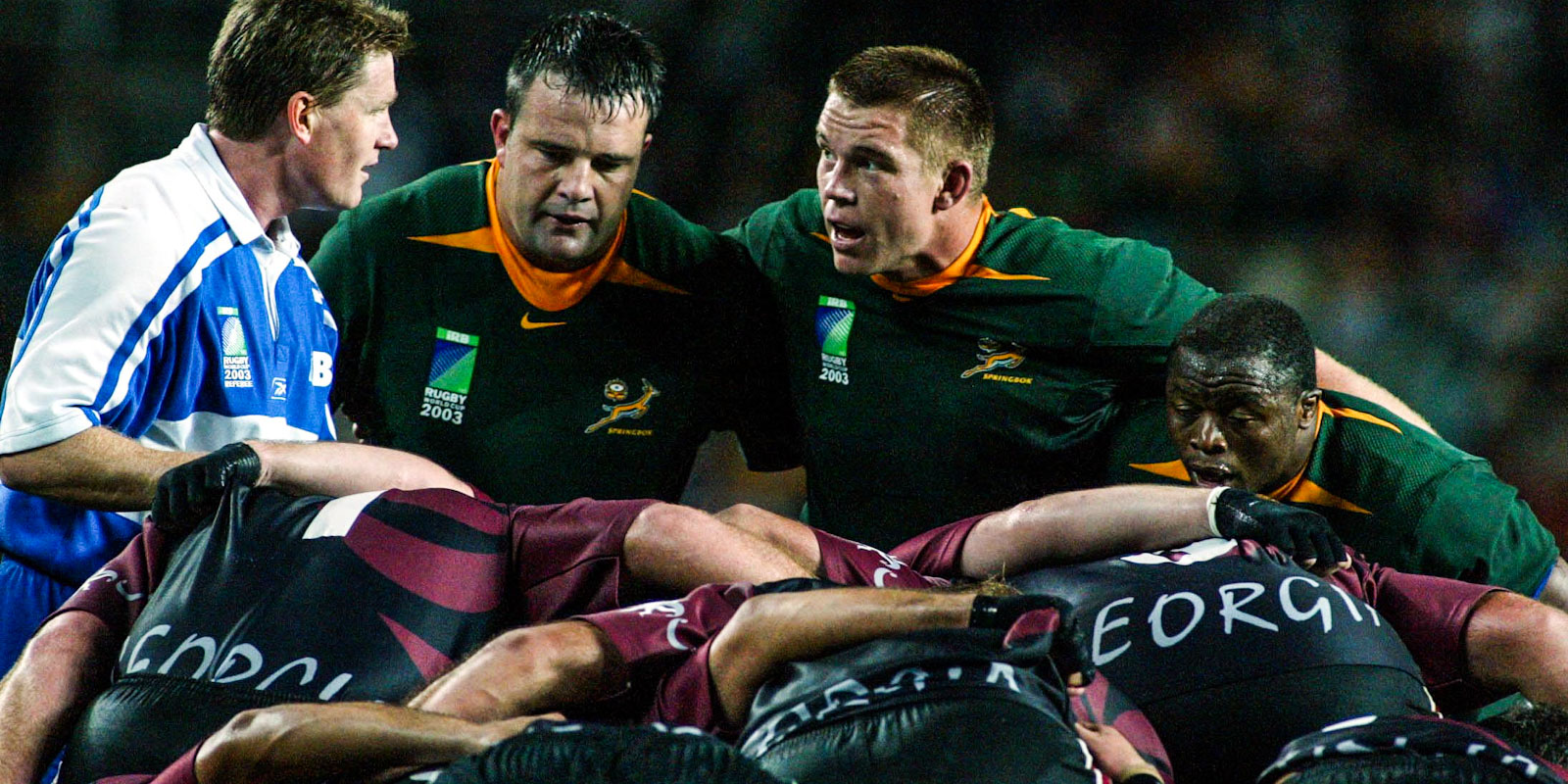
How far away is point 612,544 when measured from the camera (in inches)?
105

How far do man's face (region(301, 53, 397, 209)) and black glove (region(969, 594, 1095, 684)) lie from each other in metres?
1.98

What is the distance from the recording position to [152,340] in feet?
10.0

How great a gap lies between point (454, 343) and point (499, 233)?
0.98 feet

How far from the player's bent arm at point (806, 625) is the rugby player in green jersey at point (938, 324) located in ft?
5.26

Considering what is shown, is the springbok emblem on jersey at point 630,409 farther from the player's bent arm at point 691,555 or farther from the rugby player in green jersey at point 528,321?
the player's bent arm at point 691,555

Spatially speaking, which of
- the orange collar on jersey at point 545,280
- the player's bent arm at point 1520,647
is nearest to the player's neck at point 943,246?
the orange collar on jersey at point 545,280

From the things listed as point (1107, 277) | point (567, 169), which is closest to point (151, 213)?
point (567, 169)

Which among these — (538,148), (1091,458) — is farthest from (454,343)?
(1091,458)

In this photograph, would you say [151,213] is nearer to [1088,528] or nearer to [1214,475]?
[1088,528]

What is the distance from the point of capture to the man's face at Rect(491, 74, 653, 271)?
141 inches

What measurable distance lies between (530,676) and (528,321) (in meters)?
1.68

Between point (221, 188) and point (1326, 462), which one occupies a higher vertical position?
point (221, 188)

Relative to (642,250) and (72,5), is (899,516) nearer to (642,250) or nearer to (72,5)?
(642,250)

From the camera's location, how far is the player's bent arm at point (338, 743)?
6.48 feet
